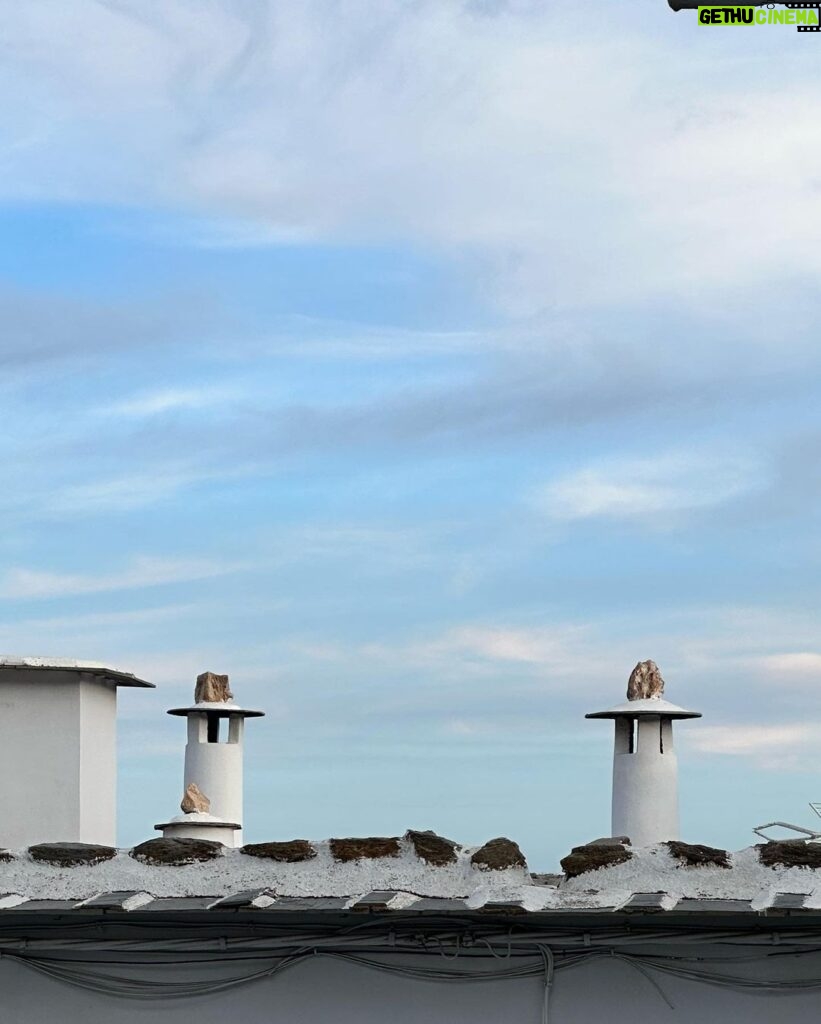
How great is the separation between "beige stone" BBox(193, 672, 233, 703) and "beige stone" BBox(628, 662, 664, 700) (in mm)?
6833

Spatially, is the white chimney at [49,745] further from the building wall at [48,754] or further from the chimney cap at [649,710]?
the chimney cap at [649,710]

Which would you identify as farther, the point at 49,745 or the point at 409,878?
the point at 49,745

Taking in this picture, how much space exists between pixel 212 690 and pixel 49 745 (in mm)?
9527

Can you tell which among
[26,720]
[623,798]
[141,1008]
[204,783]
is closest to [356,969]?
[141,1008]

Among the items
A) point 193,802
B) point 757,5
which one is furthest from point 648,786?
point 757,5

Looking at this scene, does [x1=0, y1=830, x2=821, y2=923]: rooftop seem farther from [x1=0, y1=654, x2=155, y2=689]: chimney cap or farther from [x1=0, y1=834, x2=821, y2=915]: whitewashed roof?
[x1=0, y1=654, x2=155, y2=689]: chimney cap

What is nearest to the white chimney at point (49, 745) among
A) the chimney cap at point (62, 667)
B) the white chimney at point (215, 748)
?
the chimney cap at point (62, 667)

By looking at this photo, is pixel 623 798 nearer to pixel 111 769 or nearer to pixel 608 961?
pixel 111 769

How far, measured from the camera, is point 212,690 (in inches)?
1035

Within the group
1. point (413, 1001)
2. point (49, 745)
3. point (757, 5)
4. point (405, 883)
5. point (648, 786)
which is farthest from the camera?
point (648, 786)

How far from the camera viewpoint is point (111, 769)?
1767 cm

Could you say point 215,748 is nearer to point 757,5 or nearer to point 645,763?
point 645,763

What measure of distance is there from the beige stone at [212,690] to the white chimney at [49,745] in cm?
883

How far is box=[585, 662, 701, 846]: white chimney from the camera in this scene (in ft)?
76.2
